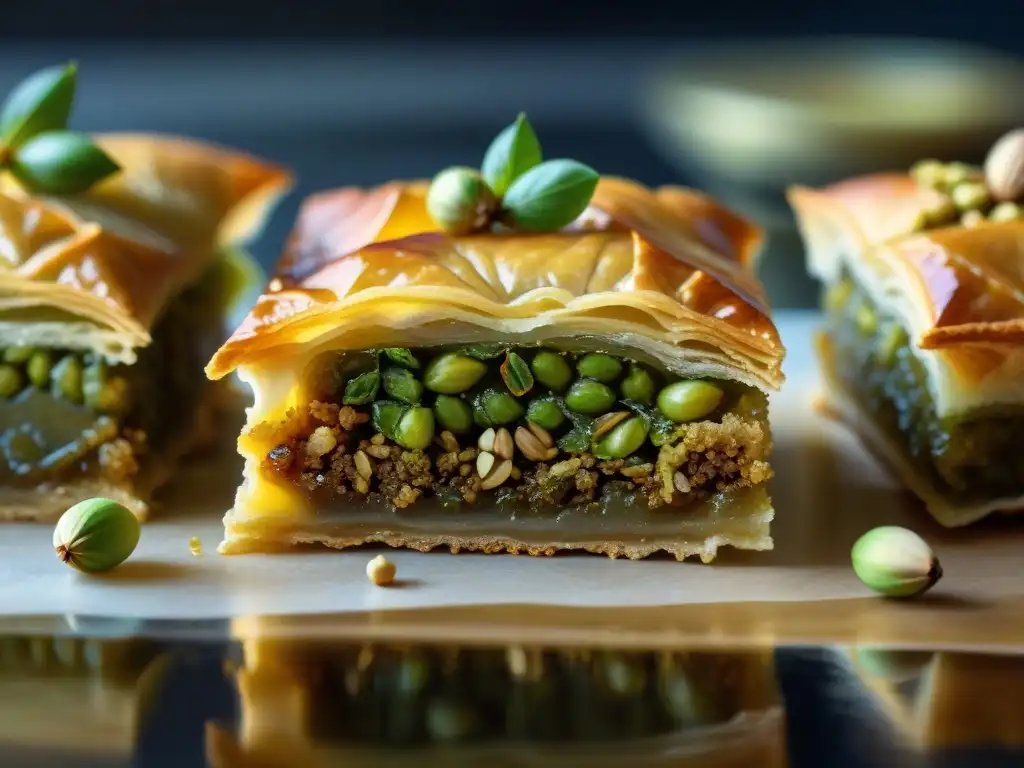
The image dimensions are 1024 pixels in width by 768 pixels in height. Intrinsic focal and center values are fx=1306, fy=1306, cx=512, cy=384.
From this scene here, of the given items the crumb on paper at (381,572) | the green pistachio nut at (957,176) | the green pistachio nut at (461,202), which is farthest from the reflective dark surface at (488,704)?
the green pistachio nut at (957,176)

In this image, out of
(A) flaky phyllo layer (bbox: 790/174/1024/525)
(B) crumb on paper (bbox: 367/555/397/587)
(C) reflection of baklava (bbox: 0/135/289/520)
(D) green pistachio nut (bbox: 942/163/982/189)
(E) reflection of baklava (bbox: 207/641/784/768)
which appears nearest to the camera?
(E) reflection of baklava (bbox: 207/641/784/768)

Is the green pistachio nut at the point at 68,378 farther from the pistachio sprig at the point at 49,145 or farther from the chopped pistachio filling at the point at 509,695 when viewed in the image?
the chopped pistachio filling at the point at 509,695

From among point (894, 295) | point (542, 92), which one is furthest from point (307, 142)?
point (894, 295)

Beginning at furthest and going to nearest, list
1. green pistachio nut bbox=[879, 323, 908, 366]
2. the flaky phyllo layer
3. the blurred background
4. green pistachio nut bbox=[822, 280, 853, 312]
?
the blurred background < green pistachio nut bbox=[822, 280, 853, 312] < green pistachio nut bbox=[879, 323, 908, 366] < the flaky phyllo layer

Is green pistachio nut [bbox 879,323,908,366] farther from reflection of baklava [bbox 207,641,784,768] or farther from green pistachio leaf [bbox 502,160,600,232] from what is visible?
reflection of baklava [bbox 207,641,784,768]

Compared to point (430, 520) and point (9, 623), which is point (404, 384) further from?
point (9, 623)

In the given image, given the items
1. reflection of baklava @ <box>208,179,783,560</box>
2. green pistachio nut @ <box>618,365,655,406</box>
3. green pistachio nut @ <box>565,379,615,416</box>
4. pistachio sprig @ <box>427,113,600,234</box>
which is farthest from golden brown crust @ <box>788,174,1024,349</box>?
pistachio sprig @ <box>427,113,600,234</box>

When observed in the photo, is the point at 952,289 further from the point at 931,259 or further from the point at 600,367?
the point at 600,367
